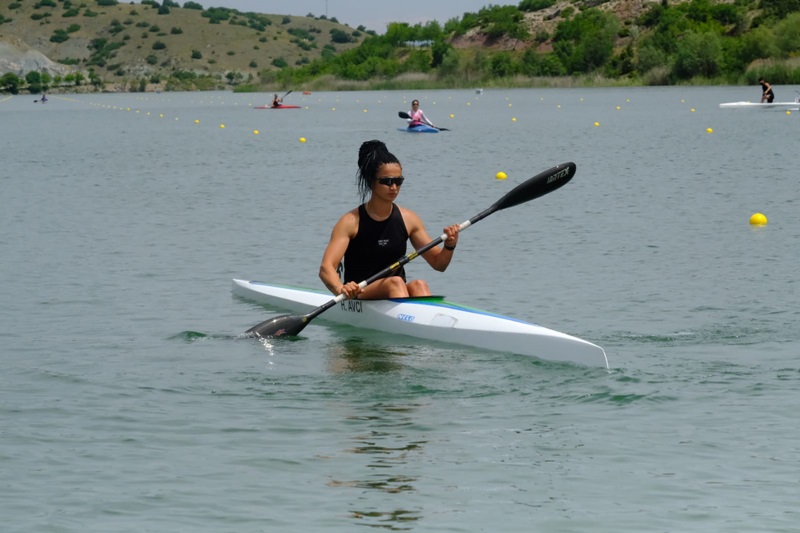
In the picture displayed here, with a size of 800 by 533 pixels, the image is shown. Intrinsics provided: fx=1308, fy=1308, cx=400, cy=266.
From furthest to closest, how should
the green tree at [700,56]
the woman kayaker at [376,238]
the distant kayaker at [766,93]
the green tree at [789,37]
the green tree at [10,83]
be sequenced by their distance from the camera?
the green tree at [10,83] < the green tree at [700,56] < the green tree at [789,37] < the distant kayaker at [766,93] < the woman kayaker at [376,238]

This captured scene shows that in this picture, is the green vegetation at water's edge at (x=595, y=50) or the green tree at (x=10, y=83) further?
the green tree at (x=10, y=83)

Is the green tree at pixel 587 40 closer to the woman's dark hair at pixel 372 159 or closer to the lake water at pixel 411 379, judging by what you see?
the lake water at pixel 411 379

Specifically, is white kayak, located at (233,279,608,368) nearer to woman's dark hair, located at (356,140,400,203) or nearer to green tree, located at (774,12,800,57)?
woman's dark hair, located at (356,140,400,203)

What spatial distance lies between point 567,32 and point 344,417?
12858 centimetres

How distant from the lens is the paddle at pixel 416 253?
11227 millimetres

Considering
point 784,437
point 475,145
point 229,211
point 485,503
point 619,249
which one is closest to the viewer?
point 485,503

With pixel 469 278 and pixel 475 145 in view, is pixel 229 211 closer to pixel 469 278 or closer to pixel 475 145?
pixel 469 278

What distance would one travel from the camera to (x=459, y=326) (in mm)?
11102

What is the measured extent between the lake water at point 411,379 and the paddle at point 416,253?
0.22 m

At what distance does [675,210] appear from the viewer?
69.5 ft

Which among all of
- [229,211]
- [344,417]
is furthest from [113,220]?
[344,417]

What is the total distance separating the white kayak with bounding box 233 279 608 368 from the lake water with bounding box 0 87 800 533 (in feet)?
0.41

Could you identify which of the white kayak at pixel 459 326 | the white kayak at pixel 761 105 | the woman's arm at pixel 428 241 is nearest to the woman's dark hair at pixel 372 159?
the woman's arm at pixel 428 241

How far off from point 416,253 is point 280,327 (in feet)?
5.19
